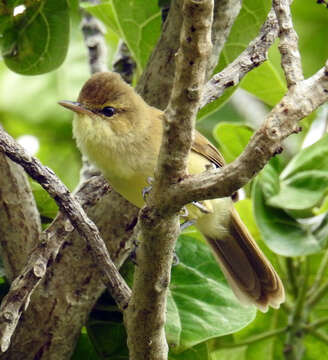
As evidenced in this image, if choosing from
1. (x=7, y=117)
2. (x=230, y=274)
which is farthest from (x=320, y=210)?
(x=7, y=117)

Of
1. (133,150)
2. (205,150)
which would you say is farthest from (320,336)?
(133,150)

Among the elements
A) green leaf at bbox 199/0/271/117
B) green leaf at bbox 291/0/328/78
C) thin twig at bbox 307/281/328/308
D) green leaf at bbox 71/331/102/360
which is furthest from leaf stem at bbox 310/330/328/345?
green leaf at bbox 291/0/328/78

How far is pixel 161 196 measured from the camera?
164 cm

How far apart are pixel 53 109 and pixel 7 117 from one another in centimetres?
31

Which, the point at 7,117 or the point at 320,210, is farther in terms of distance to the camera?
the point at 7,117

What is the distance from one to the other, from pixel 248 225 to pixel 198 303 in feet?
2.58

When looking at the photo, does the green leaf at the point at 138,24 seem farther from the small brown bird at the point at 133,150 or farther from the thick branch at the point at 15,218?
the thick branch at the point at 15,218

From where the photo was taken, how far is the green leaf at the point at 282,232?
112 inches

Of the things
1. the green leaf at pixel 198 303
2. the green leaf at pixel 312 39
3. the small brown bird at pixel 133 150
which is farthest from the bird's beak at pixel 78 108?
the green leaf at pixel 312 39

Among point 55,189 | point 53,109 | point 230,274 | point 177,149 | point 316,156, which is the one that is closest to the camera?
point 177,149

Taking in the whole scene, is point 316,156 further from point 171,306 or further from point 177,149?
point 177,149

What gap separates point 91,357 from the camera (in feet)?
8.92

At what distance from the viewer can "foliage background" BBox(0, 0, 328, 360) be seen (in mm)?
2660

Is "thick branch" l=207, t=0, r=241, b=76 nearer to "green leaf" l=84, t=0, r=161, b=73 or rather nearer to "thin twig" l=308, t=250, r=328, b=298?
"green leaf" l=84, t=0, r=161, b=73
